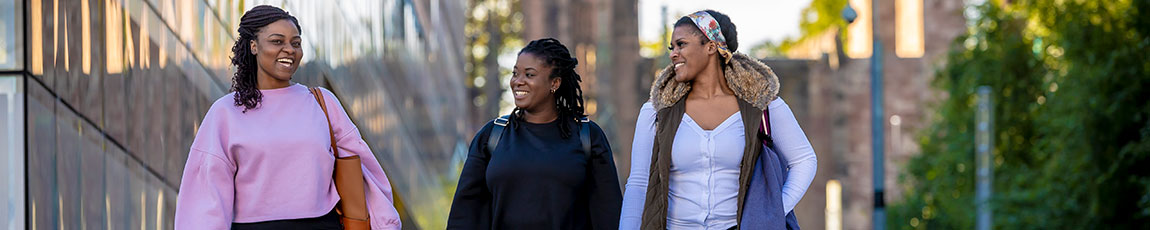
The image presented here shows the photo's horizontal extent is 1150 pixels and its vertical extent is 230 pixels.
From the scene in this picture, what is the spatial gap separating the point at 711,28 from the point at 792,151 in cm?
50

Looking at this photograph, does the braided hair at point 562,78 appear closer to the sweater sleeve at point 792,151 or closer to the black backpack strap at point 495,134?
the black backpack strap at point 495,134

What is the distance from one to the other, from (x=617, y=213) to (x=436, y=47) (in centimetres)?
2092

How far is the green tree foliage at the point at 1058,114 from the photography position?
17547mm

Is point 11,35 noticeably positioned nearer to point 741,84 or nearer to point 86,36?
point 86,36

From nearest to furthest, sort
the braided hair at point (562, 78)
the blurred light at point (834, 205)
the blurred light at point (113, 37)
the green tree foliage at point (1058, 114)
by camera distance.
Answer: the braided hair at point (562, 78), the blurred light at point (113, 37), the green tree foliage at point (1058, 114), the blurred light at point (834, 205)

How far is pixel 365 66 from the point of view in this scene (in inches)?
590

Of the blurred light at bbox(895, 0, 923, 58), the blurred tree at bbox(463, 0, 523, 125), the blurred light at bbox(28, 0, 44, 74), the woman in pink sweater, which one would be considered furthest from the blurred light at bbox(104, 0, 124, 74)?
the blurred light at bbox(895, 0, 923, 58)

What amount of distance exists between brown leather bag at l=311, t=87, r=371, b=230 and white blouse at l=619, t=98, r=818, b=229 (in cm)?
102

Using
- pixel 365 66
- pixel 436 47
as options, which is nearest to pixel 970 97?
pixel 436 47

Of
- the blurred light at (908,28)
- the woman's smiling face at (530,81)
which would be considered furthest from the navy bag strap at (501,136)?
the blurred light at (908,28)

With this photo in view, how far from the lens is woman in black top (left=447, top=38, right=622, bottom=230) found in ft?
18.1

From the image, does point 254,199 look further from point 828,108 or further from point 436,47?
point 828,108

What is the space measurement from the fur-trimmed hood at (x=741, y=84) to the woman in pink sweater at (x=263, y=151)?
46.8 inches

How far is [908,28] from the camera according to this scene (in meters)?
45.3
